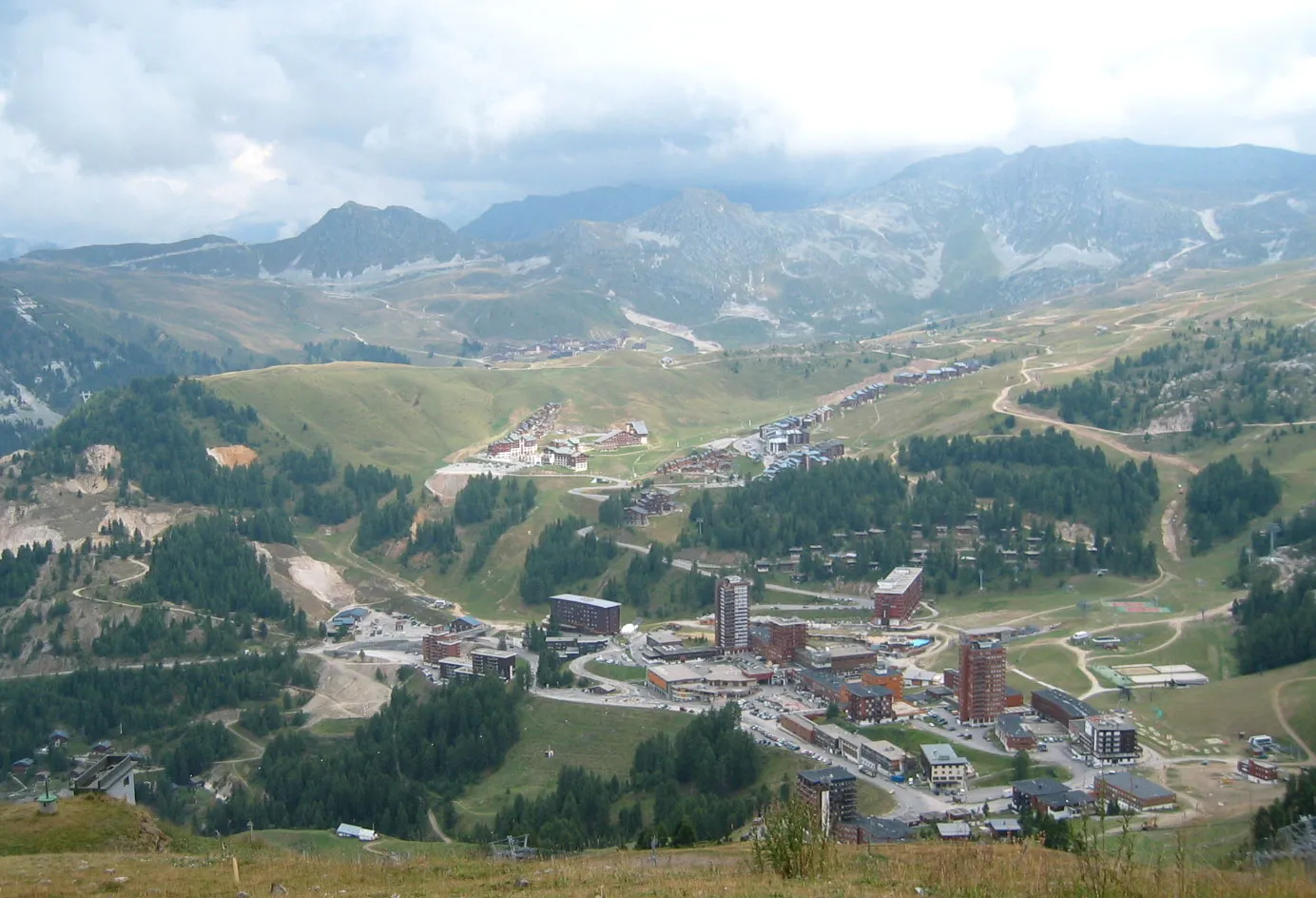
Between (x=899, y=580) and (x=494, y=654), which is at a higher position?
(x=899, y=580)

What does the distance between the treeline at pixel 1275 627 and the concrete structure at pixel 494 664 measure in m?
49.8

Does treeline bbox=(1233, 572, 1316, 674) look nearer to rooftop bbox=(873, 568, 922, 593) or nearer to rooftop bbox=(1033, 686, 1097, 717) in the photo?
rooftop bbox=(1033, 686, 1097, 717)

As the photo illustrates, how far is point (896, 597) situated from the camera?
3693 inches

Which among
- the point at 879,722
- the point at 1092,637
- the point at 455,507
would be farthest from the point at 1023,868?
the point at 455,507

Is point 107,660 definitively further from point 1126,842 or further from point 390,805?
point 1126,842

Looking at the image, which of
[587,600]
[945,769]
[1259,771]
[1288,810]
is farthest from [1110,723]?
[587,600]

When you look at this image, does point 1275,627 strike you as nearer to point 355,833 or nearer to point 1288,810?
point 1288,810

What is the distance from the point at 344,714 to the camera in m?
85.8

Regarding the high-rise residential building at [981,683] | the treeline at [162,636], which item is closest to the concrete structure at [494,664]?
the treeline at [162,636]

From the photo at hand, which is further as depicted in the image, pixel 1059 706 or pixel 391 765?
pixel 391 765

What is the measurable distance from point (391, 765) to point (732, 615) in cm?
2816

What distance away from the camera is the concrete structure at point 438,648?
307 feet

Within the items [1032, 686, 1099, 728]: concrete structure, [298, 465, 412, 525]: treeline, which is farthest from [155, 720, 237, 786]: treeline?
[298, 465, 412, 525]: treeline

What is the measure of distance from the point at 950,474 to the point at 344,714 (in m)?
66.7
